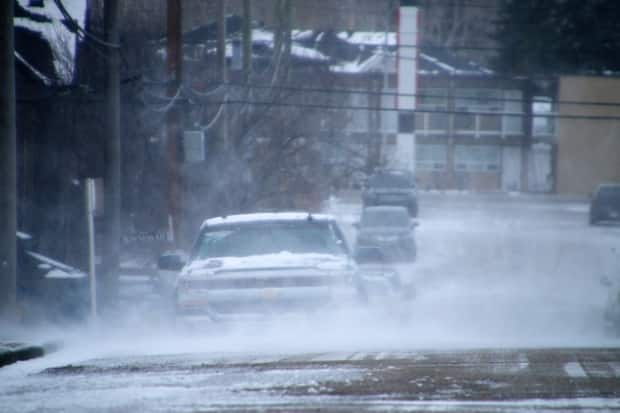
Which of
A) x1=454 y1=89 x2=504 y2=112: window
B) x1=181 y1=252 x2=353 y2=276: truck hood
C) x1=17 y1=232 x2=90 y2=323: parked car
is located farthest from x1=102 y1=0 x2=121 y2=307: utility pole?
x1=454 y1=89 x2=504 y2=112: window

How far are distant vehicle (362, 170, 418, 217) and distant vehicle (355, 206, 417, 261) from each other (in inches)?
367

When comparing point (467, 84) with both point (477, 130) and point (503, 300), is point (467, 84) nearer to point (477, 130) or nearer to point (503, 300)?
point (477, 130)

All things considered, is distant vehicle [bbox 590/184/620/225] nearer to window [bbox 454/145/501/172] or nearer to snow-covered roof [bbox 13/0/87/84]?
window [bbox 454/145/501/172]

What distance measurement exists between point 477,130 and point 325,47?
28.8 m

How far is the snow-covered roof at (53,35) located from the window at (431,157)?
41230 mm

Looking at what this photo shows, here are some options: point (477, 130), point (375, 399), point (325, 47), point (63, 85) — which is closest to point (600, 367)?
point (375, 399)

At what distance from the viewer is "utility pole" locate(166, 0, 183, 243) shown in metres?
19.9

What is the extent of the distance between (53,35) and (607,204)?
2510cm

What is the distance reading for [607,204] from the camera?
39906 millimetres

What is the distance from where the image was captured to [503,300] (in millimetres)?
19906

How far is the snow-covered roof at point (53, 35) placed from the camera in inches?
843

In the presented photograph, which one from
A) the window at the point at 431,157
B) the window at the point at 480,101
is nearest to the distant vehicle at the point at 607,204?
the window at the point at 480,101

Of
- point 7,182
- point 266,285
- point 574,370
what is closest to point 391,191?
point 7,182

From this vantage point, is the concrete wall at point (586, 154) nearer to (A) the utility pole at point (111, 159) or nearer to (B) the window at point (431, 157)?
(B) the window at point (431, 157)
